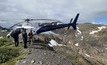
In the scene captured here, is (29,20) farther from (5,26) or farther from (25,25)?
(5,26)

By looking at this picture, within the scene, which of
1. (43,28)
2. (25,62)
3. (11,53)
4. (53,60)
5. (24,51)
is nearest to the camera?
(25,62)

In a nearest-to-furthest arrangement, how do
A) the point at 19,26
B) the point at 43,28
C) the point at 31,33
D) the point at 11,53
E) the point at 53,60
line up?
the point at 53,60 → the point at 11,53 → the point at 19,26 → the point at 31,33 → the point at 43,28

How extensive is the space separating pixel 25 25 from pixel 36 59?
34.6ft

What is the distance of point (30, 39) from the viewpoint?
4025 cm

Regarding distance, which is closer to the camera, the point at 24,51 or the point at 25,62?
the point at 25,62

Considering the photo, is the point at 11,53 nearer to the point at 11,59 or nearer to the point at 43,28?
the point at 11,59

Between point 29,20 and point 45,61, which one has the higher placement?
point 29,20

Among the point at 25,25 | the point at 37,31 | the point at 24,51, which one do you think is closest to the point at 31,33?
the point at 37,31

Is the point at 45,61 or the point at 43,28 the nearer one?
the point at 45,61

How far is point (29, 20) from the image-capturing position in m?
35.7

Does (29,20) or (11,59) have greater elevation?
(29,20)

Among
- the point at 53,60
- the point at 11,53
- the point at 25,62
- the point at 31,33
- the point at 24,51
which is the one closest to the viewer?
the point at 25,62

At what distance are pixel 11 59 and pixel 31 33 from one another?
41.8 ft

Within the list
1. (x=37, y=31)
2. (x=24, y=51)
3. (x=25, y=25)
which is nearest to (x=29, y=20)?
(x=25, y=25)
